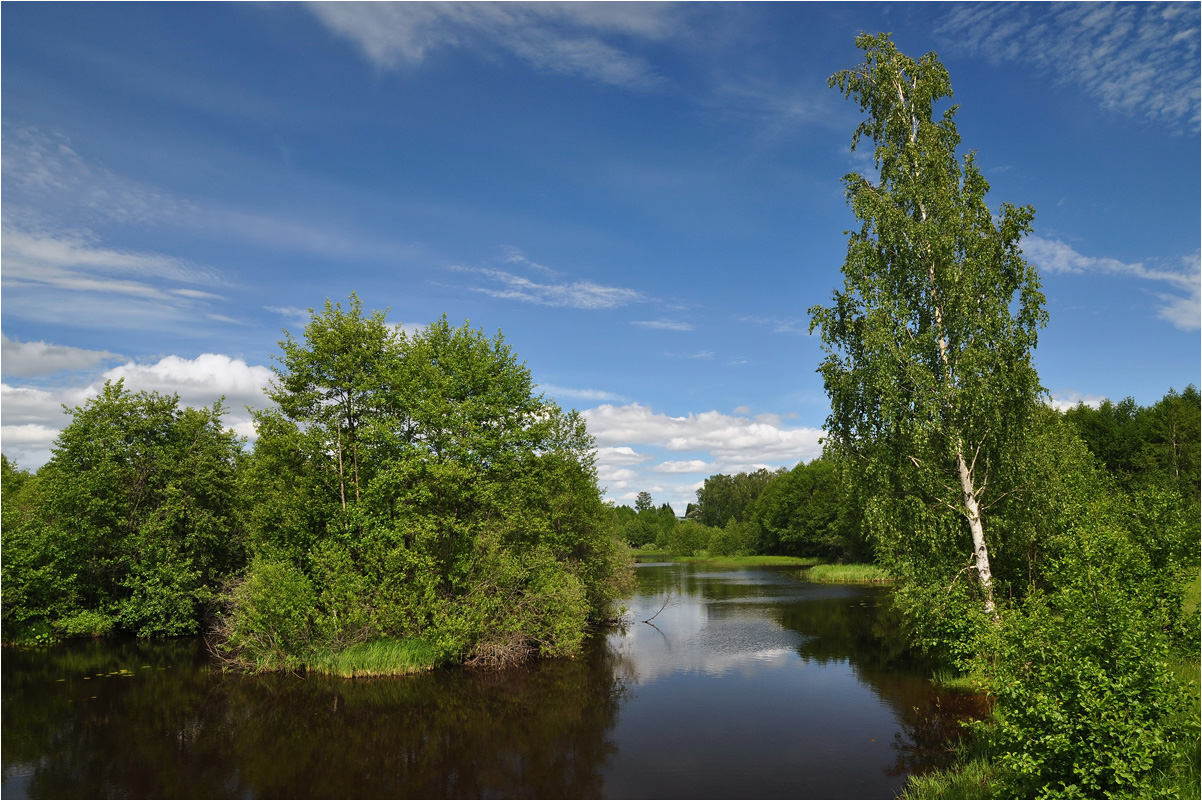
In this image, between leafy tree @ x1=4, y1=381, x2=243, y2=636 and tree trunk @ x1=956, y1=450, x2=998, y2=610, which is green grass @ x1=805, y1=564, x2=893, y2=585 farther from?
leafy tree @ x1=4, y1=381, x2=243, y2=636

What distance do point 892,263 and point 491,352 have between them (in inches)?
656

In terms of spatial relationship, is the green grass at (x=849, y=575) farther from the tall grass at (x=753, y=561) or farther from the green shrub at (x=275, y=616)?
the green shrub at (x=275, y=616)

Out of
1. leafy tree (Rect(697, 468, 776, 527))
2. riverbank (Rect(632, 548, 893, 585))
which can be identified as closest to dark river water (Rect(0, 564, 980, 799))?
riverbank (Rect(632, 548, 893, 585))

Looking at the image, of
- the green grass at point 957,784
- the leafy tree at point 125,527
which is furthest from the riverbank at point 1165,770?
the leafy tree at point 125,527

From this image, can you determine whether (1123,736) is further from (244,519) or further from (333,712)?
(244,519)

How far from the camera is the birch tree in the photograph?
2003 cm

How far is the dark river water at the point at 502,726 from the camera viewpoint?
579 inches

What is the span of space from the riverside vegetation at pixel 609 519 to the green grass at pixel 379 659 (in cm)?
11

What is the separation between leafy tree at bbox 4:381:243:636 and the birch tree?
3129 cm

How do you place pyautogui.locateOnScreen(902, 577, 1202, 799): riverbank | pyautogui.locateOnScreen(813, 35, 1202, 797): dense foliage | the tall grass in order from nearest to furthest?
pyautogui.locateOnScreen(902, 577, 1202, 799): riverbank → pyautogui.locateOnScreen(813, 35, 1202, 797): dense foliage → the tall grass

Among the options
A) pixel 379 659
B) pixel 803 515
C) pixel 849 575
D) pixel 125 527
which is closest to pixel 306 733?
pixel 379 659

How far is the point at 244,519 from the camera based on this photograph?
116 ft

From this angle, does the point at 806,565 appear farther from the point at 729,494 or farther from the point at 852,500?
the point at 729,494

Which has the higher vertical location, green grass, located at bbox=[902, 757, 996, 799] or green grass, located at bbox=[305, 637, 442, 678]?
green grass, located at bbox=[902, 757, 996, 799]
